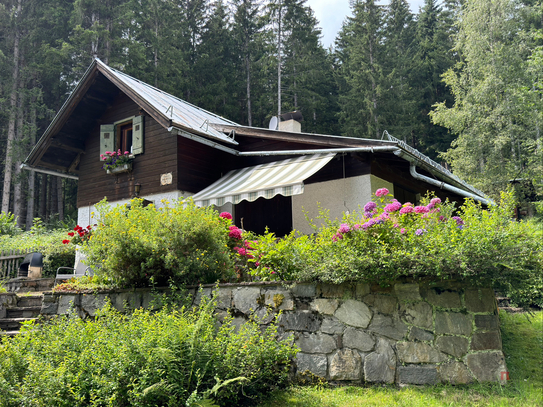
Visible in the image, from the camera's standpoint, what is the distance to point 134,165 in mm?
11734

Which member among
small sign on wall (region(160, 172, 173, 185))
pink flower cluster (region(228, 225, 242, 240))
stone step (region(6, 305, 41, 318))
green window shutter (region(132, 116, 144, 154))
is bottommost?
stone step (region(6, 305, 41, 318))

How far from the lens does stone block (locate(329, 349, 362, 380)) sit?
16.3 feet

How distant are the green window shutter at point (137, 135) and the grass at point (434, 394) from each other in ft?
27.1

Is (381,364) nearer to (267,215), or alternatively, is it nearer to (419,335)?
(419,335)

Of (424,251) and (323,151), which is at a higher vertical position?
(323,151)

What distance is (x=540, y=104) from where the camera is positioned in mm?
18016

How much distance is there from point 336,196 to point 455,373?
18.0 ft

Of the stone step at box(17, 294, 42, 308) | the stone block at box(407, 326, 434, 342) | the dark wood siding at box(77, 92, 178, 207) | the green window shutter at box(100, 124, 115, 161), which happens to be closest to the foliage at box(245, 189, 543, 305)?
the stone block at box(407, 326, 434, 342)

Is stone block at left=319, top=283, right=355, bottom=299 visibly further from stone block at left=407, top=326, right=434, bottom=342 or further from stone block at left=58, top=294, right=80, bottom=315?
stone block at left=58, top=294, right=80, bottom=315

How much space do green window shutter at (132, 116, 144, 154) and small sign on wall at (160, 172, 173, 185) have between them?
1.08m

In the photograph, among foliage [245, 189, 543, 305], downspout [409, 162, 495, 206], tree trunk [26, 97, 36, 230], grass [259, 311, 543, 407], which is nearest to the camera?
grass [259, 311, 543, 407]

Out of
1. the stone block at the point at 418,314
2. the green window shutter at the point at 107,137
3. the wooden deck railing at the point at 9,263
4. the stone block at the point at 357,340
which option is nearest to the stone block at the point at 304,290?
the stone block at the point at 357,340

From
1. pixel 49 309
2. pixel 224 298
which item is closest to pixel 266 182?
pixel 224 298

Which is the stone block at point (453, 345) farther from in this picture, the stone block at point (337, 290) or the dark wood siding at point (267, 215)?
the dark wood siding at point (267, 215)
